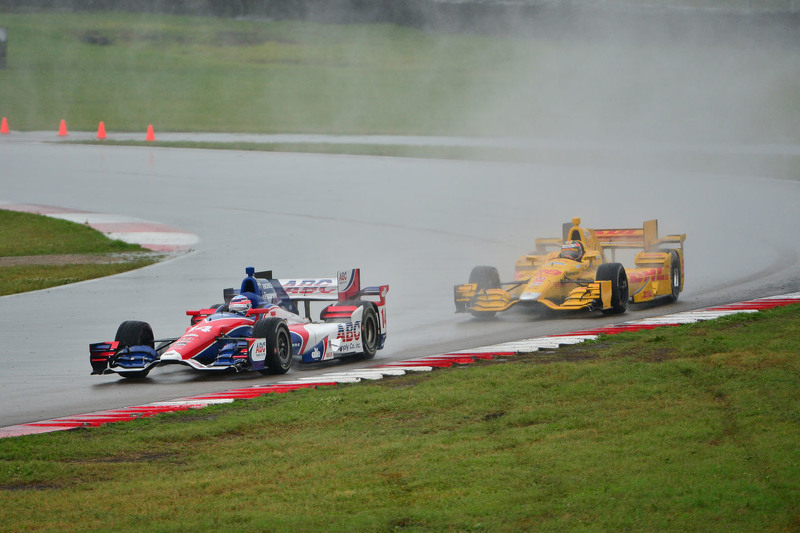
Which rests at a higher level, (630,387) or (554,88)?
(554,88)

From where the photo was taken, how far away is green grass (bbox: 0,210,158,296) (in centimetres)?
1852

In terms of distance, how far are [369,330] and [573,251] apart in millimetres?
4303

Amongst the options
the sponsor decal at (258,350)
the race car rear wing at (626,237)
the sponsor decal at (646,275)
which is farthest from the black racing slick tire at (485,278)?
the sponsor decal at (258,350)

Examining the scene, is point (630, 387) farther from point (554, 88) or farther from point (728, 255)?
point (554, 88)

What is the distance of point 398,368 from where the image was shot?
11.5 metres

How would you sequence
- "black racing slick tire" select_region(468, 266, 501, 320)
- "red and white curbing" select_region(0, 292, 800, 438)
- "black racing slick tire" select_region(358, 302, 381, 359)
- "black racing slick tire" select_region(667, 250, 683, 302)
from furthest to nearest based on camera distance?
1. "black racing slick tire" select_region(667, 250, 683, 302)
2. "black racing slick tire" select_region(468, 266, 501, 320)
3. "black racing slick tire" select_region(358, 302, 381, 359)
4. "red and white curbing" select_region(0, 292, 800, 438)

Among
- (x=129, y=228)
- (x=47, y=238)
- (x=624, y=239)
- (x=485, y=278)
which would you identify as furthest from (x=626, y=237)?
(x=47, y=238)

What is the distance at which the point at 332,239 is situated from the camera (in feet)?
73.9

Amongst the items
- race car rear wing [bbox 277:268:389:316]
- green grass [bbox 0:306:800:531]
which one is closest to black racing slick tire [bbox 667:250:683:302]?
race car rear wing [bbox 277:268:389:316]

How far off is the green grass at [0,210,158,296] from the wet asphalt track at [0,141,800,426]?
2.56ft

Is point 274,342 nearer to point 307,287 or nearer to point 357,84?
point 307,287

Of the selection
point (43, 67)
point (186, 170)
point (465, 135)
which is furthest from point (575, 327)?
point (43, 67)

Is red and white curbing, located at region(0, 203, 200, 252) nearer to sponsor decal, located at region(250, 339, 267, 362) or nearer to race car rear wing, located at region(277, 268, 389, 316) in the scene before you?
race car rear wing, located at region(277, 268, 389, 316)

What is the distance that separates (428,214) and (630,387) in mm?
16654
